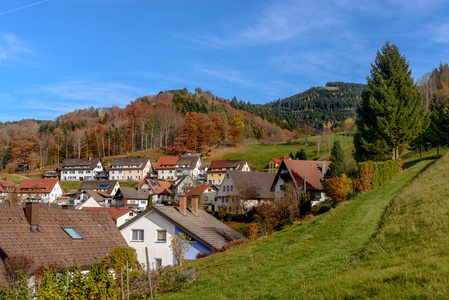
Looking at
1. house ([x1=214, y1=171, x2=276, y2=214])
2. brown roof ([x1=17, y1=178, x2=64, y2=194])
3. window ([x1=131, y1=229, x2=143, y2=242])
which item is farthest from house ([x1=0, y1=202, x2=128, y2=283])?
brown roof ([x1=17, y1=178, x2=64, y2=194])

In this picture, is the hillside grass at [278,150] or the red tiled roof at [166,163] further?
the red tiled roof at [166,163]

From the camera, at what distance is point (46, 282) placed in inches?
423

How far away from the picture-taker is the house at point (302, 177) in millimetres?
45125

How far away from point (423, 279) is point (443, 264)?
100cm

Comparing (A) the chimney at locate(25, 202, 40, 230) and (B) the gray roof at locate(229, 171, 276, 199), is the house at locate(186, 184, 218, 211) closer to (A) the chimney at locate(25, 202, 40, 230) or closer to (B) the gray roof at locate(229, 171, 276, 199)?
(B) the gray roof at locate(229, 171, 276, 199)

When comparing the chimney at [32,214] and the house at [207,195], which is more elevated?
the chimney at [32,214]

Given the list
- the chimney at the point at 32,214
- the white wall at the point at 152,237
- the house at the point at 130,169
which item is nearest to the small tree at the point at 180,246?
the chimney at the point at 32,214

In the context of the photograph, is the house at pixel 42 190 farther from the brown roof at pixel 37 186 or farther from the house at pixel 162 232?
the house at pixel 162 232

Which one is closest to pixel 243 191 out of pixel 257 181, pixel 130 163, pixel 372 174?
pixel 257 181

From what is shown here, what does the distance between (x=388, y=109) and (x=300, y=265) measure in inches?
1035

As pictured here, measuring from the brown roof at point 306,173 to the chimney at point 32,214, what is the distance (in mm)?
30071

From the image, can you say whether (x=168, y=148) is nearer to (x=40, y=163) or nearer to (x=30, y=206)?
(x=40, y=163)

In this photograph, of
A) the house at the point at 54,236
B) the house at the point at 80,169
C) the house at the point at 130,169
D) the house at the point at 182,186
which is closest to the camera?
the house at the point at 54,236

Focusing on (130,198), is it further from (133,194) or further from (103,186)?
(103,186)
